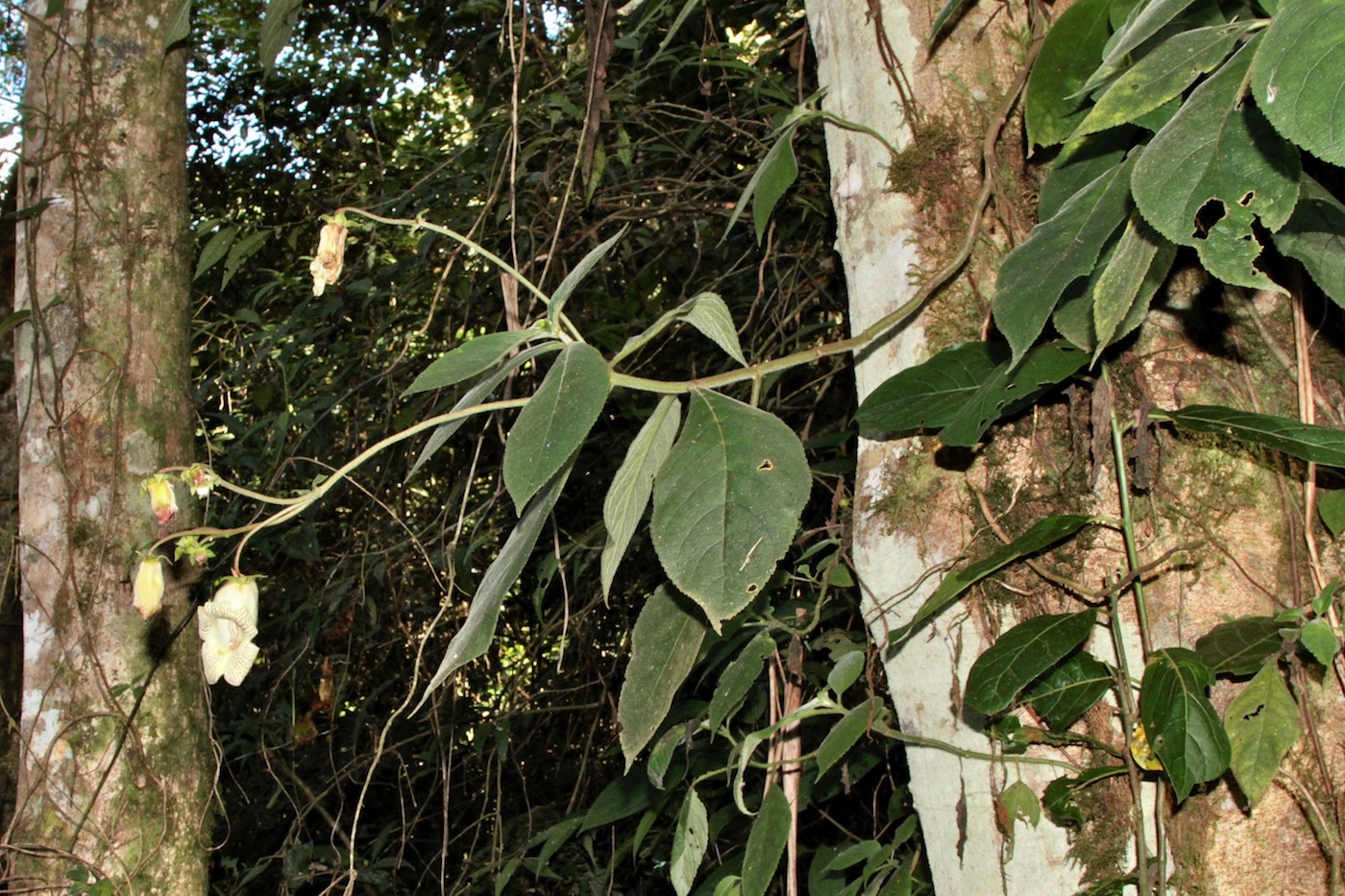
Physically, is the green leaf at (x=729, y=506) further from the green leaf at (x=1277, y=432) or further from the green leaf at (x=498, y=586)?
the green leaf at (x=1277, y=432)

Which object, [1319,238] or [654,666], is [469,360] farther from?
[1319,238]

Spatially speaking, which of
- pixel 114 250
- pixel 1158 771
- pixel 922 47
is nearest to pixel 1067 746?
pixel 1158 771

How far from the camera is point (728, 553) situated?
2.30 feet

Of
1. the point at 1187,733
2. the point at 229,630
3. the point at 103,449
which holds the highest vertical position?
the point at 103,449

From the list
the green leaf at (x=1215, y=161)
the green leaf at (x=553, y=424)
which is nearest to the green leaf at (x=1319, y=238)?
the green leaf at (x=1215, y=161)

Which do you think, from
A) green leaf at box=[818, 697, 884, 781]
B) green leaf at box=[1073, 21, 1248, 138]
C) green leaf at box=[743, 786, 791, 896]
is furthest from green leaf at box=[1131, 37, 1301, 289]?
green leaf at box=[743, 786, 791, 896]

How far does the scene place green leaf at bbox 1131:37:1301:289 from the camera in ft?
1.99

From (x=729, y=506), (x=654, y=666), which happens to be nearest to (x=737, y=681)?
(x=654, y=666)

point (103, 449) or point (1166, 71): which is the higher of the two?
point (103, 449)

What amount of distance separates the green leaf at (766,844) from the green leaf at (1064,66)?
693 millimetres

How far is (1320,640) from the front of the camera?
0.76 meters

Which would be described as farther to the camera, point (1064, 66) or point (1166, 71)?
point (1064, 66)

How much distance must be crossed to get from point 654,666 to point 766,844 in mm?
304

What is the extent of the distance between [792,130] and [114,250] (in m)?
1.39
